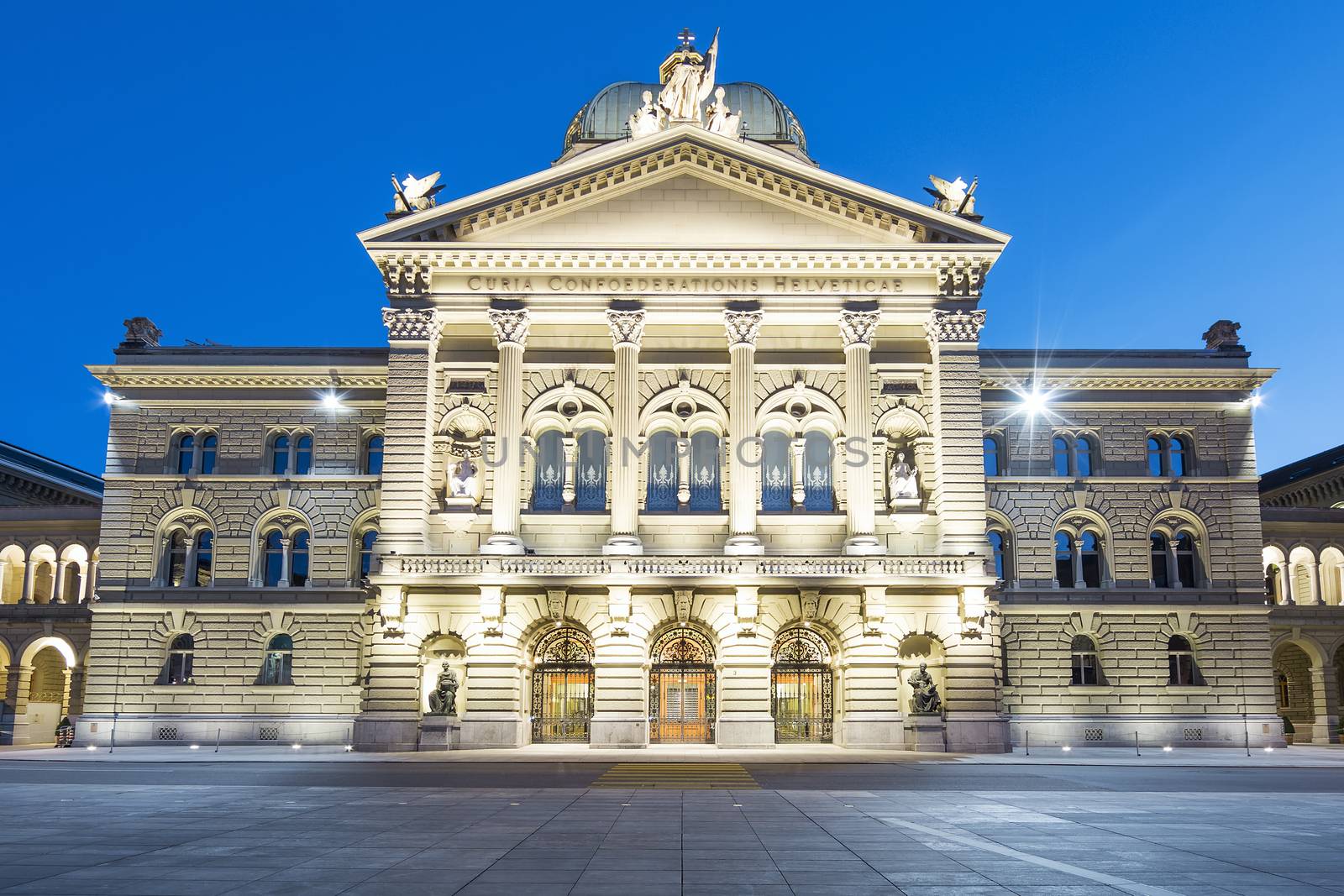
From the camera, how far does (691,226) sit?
156 feet

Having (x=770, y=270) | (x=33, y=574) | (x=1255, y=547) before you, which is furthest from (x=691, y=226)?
(x=33, y=574)

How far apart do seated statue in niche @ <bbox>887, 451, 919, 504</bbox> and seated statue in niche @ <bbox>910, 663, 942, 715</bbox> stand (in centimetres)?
678

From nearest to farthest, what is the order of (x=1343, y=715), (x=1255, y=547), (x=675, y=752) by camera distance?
1. (x=675, y=752)
2. (x=1255, y=547)
3. (x=1343, y=715)

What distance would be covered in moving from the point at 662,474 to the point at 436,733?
1330 centimetres

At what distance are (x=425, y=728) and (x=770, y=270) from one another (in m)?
21.9

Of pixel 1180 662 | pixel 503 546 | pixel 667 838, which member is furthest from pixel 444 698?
pixel 1180 662

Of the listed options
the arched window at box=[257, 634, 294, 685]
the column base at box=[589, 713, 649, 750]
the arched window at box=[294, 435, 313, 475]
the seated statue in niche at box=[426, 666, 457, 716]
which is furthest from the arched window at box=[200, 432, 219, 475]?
the column base at box=[589, 713, 649, 750]

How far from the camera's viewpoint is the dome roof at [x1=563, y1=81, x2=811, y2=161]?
67750 mm

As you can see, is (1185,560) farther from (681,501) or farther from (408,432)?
(408,432)

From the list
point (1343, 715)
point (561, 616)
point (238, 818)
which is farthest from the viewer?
point (1343, 715)

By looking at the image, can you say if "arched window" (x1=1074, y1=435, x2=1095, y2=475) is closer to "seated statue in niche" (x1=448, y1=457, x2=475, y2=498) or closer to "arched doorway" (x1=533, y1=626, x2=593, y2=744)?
"arched doorway" (x1=533, y1=626, x2=593, y2=744)

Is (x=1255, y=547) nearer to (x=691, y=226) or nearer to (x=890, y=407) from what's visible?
(x=890, y=407)

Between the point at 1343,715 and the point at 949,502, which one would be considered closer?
the point at 949,502

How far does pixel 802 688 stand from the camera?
150ft
